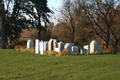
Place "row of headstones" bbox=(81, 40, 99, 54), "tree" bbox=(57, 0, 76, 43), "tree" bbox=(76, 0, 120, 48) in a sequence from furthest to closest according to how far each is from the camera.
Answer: "tree" bbox=(57, 0, 76, 43) < "tree" bbox=(76, 0, 120, 48) < "row of headstones" bbox=(81, 40, 99, 54)

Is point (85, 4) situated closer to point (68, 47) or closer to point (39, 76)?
point (68, 47)

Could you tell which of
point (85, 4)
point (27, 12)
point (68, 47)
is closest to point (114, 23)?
point (85, 4)

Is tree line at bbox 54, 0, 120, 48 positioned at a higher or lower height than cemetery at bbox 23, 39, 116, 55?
higher

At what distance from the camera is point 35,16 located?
25.3m

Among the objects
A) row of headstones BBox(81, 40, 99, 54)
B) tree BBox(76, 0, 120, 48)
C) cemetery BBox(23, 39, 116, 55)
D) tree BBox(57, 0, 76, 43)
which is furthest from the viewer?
tree BBox(57, 0, 76, 43)

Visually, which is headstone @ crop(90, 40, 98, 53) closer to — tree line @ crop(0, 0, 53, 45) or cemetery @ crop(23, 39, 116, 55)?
cemetery @ crop(23, 39, 116, 55)

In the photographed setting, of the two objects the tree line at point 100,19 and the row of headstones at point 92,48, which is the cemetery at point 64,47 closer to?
the row of headstones at point 92,48

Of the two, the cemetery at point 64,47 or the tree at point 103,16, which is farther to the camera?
the tree at point 103,16

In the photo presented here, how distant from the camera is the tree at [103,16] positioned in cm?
2122

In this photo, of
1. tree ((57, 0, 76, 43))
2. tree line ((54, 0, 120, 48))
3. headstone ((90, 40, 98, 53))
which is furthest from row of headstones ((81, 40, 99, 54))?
tree ((57, 0, 76, 43))

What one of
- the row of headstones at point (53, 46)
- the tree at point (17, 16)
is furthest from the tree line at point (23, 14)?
the row of headstones at point (53, 46)

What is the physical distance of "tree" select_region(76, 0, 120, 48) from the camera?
2122 centimetres

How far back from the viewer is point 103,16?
22.3 m

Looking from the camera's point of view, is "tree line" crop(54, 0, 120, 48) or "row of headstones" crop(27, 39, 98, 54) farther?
"tree line" crop(54, 0, 120, 48)
